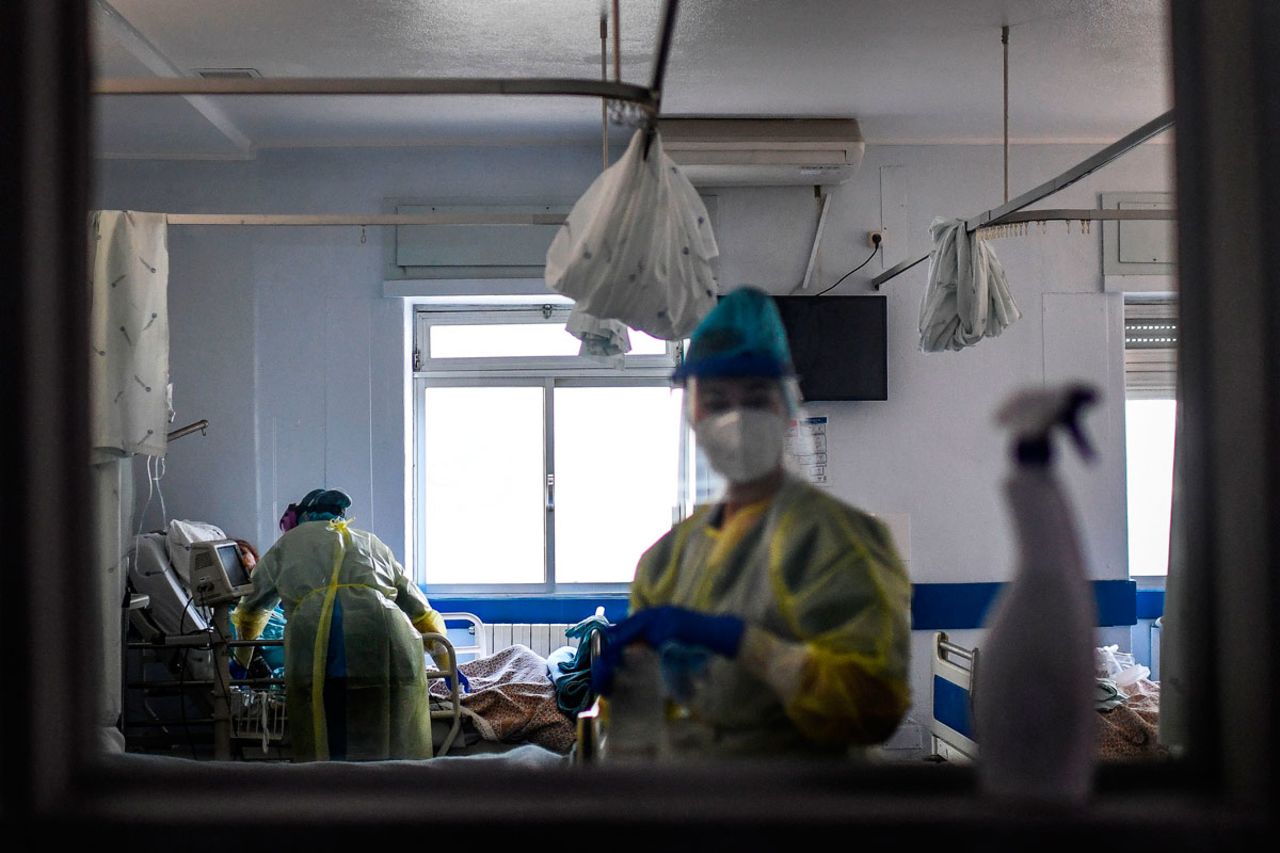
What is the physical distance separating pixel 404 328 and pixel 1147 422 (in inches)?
148

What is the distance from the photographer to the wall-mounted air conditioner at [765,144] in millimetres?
4551

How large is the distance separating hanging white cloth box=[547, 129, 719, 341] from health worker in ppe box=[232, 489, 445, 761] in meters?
1.87

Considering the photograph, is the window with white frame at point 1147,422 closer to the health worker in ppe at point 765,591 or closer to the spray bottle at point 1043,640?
the health worker in ppe at point 765,591

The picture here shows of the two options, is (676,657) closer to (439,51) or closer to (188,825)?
(188,825)

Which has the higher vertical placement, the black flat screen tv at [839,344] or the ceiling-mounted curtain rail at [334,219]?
the ceiling-mounted curtain rail at [334,219]

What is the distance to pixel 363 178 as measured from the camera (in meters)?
4.99

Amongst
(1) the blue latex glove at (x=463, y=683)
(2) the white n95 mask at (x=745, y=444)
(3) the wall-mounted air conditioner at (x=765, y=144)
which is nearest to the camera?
(2) the white n95 mask at (x=745, y=444)

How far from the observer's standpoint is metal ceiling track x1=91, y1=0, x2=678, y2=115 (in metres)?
1.67

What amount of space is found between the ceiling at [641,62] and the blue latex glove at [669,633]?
8.53 ft

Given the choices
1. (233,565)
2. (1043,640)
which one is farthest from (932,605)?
(1043,640)

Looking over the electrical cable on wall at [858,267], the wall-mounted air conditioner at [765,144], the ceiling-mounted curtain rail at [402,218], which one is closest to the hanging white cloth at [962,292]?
the ceiling-mounted curtain rail at [402,218]

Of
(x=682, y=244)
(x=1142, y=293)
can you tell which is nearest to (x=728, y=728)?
(x=682, y=244)

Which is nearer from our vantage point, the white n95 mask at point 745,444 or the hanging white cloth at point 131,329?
the white n95 mask at point 745,444

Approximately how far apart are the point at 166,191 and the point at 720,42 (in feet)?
9.38
